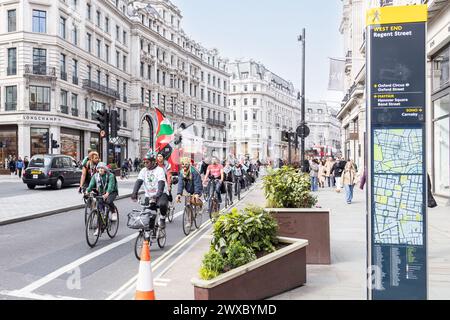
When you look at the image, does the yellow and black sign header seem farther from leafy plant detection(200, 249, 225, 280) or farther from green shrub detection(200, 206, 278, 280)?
leafy plant detection(200, 249, 225, 280)

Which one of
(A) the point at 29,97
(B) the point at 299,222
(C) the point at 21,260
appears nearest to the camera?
(B) the point at 299,222

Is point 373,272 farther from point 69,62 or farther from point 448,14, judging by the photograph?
point 69,62

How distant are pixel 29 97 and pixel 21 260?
101 ft

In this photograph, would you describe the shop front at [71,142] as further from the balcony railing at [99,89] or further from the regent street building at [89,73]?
the balcony railing at [99,89]

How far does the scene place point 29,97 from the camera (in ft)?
110

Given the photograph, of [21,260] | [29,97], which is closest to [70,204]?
[21,260]

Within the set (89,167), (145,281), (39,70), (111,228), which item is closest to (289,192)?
(145,281)

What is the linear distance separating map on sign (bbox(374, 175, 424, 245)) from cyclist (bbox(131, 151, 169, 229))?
4253 mm

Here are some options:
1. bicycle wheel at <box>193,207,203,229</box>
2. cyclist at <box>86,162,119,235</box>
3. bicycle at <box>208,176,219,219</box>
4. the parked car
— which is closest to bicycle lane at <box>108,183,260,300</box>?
bicycle wheel at <box>193,207,203,229</box>

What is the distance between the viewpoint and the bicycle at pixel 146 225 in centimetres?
652

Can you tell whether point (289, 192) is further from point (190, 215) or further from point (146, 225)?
point (190, 215)

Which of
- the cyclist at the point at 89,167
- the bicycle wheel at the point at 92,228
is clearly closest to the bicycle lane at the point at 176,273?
the bicycle wheel at the point at 92,228

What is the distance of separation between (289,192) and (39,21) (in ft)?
115

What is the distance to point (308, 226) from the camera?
5.89 m
